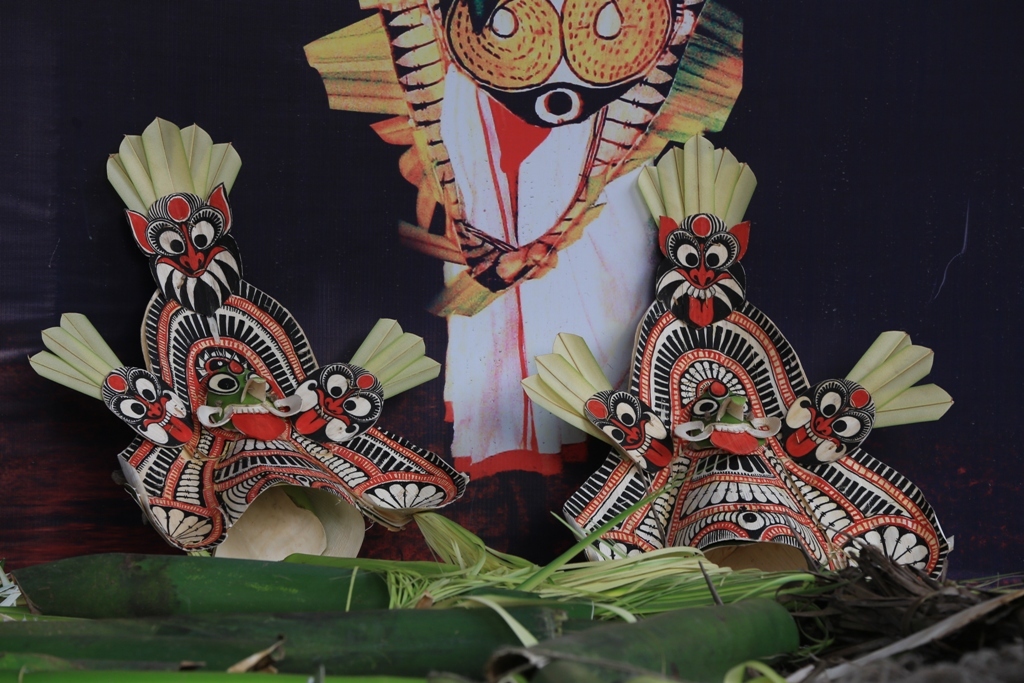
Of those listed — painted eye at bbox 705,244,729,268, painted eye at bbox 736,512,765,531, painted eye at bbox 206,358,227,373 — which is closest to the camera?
painted eye at bbox 736,512,765,531

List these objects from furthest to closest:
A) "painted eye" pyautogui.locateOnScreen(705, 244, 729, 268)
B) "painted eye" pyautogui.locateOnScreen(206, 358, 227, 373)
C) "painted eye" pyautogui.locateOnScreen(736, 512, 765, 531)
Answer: "painted eye" pyautogui.locateOnScreen(705, 244, 729, 268), "painted eye" pyautogui.locateOnScreen(206, 358, 227, 373), "painted eye" pyautogui.locateOnScreen(736, 512, 765, 531)

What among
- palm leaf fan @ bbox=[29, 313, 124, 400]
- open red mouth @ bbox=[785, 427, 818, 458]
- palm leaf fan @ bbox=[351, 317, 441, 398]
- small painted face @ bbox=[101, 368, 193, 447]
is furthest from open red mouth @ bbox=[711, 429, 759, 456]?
palm leaf fan @ bbox=[29, 313, 124, 400]

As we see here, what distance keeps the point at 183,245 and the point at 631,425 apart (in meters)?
0.78

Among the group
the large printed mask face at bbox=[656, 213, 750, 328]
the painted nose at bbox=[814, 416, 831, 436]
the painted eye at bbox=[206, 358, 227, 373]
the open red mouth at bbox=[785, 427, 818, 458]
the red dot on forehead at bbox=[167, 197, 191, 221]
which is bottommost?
the open red mouth at bbox=[785, 427, 818, 458]

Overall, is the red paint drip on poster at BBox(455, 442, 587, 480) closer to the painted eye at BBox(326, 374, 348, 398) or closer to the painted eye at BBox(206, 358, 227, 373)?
the painted eye at BBox(326, 374, 348, 398)

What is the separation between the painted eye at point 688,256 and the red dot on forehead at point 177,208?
83 centimetres

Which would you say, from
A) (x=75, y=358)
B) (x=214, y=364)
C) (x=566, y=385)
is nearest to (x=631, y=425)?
(x=566, y=385)

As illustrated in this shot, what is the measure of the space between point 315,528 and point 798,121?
114cm

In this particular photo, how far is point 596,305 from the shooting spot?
68.9 inches

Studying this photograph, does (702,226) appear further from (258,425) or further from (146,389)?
(146,389)

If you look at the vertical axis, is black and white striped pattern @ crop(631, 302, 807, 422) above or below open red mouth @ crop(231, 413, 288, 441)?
above

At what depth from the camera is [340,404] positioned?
156cm

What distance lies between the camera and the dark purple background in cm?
161

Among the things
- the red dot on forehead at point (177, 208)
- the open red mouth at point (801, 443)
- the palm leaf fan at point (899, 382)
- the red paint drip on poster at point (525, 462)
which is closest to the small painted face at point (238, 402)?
the red dot on forehead at point (177, 208)
